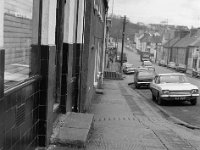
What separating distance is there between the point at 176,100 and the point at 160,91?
887 mm

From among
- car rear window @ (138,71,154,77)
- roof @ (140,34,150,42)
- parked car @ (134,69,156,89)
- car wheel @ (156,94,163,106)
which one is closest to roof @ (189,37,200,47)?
car rear window @ (138,71,154,77)

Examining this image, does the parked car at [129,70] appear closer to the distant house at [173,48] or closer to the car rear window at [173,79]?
the distant house at [173,48]

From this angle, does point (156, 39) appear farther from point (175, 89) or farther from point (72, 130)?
point (72, 130)

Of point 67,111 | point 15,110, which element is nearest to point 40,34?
point 15,110

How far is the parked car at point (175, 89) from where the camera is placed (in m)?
17.9

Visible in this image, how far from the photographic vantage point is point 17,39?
474 cm

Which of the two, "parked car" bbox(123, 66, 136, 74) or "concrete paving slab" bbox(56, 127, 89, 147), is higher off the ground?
"concrete paving slab" bbox(56, 127, 89, 147)

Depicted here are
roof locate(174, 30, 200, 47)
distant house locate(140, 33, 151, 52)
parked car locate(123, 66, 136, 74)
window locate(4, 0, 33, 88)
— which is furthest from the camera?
distant house locate(140, 33, 151, 52)

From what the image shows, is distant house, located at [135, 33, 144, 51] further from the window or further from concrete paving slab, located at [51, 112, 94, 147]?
the window

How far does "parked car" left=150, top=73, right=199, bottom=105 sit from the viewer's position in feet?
58.7

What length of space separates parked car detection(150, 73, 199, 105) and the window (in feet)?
44.2

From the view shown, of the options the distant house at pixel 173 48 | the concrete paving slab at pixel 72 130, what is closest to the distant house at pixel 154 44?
the distant house at pixel 173 48

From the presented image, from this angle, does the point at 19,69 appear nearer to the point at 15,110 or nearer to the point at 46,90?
the point at 15,110

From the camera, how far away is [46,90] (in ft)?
19.0
